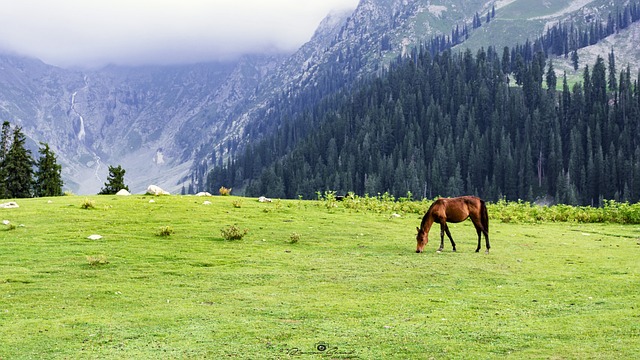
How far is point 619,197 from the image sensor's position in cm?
16062

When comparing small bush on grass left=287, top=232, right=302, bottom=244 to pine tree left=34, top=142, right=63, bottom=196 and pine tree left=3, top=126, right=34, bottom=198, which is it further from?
pine tree left=3, top=126, right=34, bottom=198

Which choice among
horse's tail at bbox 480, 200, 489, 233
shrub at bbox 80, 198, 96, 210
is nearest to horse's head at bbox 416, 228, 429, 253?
horse's tail at bbox 480, 200, 489, 233

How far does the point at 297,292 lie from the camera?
62.0 ft

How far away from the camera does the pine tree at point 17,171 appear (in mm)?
74875

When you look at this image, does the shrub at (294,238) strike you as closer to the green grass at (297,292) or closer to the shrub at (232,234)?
the green grass at (297,292)

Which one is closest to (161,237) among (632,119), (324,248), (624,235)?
(324,248)

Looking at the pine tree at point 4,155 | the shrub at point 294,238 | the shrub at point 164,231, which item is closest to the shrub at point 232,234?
the shrub at point 294,238

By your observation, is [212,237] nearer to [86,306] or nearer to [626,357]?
[86,306]

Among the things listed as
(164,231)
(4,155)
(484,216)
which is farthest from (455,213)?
(4,155)

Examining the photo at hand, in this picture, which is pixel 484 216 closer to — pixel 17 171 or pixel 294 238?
pixel 294 238

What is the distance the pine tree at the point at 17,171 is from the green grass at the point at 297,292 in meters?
46.8

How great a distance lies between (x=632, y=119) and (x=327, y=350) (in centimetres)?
20621

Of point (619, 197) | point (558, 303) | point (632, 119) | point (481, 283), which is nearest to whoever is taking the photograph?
point (558, 303)

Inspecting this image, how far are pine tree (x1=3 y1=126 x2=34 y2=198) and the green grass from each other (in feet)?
154
